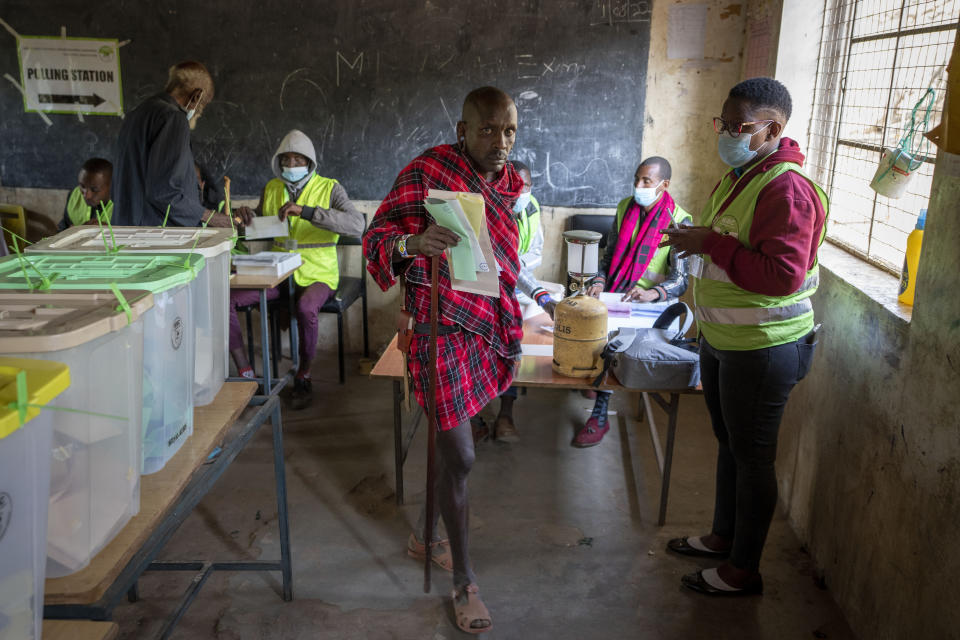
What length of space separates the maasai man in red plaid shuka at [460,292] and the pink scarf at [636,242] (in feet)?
5.33

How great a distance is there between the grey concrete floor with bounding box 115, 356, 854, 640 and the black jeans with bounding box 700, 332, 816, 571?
0.31m

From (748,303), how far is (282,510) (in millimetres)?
1671

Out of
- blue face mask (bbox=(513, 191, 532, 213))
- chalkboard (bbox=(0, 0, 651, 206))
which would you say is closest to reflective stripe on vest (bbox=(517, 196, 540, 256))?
blue face mask (bbox=(513, 191, 532, 213))

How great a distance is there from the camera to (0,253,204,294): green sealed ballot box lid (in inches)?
56.8

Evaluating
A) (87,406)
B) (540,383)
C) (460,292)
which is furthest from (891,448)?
(87,406)

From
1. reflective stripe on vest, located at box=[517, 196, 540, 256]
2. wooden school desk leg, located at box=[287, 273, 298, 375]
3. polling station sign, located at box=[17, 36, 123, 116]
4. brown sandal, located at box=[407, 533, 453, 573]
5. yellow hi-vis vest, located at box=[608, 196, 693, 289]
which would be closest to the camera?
brown sandal, located at box=[407, 533, 453, 573]

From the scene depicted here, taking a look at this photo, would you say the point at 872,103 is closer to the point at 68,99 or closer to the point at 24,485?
the point at 24,485

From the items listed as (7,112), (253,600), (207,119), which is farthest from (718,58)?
(7,112)

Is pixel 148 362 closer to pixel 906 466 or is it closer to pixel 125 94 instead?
pixel 906 466

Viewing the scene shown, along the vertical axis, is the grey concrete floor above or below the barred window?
below

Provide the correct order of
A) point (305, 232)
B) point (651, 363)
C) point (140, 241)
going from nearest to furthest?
1. point (140, 241)
2. point (651, 363)
3. point (305, 232)

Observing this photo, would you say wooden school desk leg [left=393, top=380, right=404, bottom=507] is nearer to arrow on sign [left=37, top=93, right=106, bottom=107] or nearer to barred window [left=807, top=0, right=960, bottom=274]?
barred window [left=807, top=0, right=960, bottom=274]

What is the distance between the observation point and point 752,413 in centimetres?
231

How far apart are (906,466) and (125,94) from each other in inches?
193
